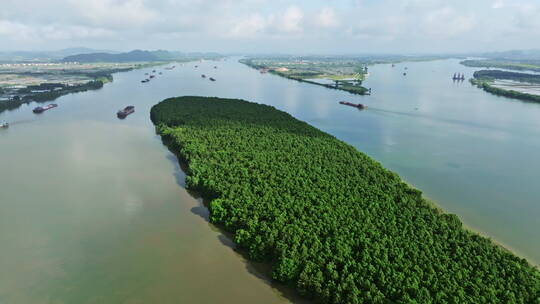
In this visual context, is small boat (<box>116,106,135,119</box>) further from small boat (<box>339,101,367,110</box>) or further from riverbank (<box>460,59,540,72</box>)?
riverbank (<box>460,59,540,72</box>)

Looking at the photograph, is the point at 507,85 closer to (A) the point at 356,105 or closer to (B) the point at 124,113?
(A) the point at 356,105

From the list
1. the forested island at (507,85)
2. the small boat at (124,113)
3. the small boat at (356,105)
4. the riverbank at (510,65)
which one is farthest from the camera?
the riverbank at (510,65)

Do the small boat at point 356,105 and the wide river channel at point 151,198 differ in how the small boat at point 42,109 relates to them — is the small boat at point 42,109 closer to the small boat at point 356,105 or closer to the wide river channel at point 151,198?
the wide river channel at point 151,198

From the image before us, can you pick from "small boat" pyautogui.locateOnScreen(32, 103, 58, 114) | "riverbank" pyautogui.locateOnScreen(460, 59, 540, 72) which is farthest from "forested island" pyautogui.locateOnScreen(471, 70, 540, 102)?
"small boat" pyautogui.locateOnScreen(32, 103, 58, 114)

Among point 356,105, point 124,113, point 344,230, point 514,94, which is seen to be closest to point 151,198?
point 344,230

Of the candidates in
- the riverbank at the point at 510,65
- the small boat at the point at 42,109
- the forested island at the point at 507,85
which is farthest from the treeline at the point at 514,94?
the small boat at the point at 42,109

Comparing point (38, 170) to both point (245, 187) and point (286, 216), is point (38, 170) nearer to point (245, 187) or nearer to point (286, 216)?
point (245, 187)

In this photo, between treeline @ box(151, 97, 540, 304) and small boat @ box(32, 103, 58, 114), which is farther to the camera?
small boat @ box(32, 103, 58, 114)
